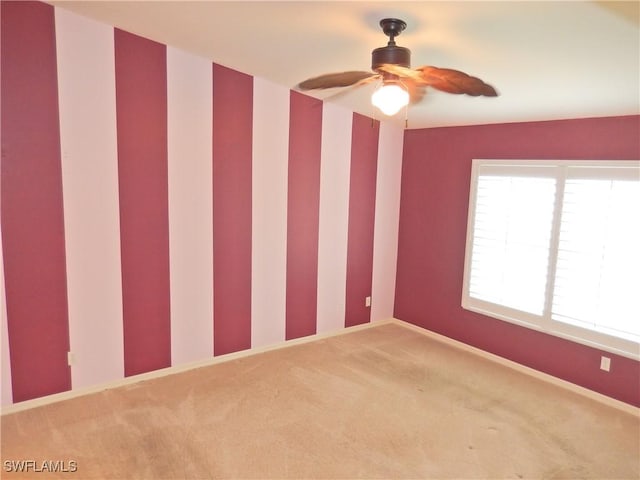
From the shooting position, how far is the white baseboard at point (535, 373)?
129 inches

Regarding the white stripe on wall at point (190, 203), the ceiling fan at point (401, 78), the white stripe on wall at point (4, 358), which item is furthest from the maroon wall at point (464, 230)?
the white stripe on wall at point (4, 358)

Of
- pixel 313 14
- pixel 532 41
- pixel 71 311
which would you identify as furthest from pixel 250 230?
pixel 532 41

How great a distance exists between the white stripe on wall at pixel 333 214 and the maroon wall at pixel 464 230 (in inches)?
31.8

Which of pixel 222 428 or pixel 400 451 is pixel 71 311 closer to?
pixel 222 428

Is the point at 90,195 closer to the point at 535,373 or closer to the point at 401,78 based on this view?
the point at 401,78

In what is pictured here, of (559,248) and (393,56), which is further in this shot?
(559,248)

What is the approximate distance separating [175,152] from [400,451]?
270cm

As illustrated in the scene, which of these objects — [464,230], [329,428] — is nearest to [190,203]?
[329,428]

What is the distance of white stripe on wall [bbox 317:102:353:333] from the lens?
434cm

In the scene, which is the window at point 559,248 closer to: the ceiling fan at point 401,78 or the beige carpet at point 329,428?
the beige carpet at point 329,428

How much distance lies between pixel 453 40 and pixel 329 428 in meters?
2.51

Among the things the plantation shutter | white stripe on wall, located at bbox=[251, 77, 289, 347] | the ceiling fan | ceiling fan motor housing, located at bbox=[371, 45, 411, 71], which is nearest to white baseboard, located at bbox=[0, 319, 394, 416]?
white stripe on wall, located at bbox=[251, 77, 289, 347]

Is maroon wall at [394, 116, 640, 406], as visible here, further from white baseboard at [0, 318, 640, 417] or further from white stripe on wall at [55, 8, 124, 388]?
white stripe on wall at [55, 8, 124, 388]

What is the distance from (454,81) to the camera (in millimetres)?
2064
